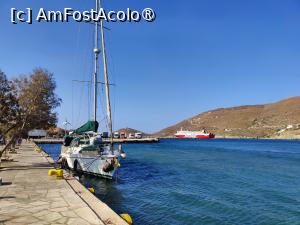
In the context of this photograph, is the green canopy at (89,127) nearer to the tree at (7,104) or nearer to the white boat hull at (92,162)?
the white boat hull at (92,162)

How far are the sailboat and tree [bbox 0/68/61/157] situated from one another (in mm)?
4172

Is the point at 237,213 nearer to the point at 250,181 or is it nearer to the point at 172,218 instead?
the point at 172,218

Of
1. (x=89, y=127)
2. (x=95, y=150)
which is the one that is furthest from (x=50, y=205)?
(x=89, y=127)

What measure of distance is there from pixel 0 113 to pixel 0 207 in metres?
16.2

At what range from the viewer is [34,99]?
29438mm

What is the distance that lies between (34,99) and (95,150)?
23.2 feet

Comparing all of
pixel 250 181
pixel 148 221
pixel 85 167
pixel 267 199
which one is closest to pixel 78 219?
pixel 148 221

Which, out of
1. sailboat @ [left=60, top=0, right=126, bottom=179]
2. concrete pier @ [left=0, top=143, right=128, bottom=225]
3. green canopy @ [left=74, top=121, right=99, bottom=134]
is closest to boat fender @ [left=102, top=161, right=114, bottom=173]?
sailboat @ [left=60, top=0, right=126, bottom=179]

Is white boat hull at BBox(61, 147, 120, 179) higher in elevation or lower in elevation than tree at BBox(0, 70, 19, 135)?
lower

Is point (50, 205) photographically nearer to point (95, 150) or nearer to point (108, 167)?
point (108, 167)

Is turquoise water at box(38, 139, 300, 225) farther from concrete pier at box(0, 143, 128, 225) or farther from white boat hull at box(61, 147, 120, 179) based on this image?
concrete pier at box(0, 143, 128, 225)

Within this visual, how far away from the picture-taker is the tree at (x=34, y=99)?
96.3 feet

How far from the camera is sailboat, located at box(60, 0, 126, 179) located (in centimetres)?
2830

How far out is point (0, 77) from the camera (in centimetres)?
2720
